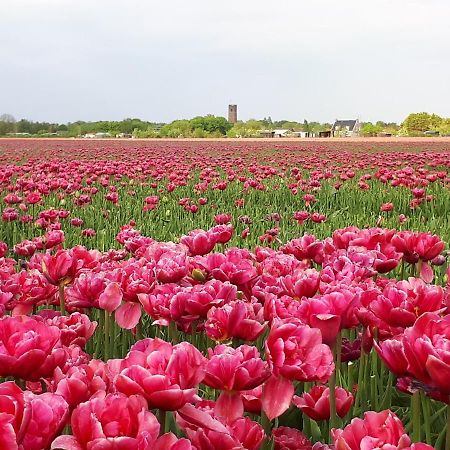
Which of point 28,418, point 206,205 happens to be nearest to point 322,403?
point 28,418

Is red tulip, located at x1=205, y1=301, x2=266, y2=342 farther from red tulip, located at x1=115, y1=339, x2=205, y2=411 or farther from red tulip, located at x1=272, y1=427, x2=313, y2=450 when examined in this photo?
red tulip, located at x1=115, y1=339, x2=205, y2=411

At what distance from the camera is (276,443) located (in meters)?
1.25

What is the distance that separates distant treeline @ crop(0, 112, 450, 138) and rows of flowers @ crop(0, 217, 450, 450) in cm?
7794

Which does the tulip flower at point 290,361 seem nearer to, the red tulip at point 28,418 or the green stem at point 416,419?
the green stem at point 416,419

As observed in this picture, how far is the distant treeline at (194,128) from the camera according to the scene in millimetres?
83625

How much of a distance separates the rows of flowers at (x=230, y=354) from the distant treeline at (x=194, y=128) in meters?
77.9

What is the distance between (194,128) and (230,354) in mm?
92658

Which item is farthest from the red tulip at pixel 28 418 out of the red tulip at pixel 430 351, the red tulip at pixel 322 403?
the red tulip at pixel 322 403

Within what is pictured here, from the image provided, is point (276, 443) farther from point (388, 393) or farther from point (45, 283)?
point (45, 283)

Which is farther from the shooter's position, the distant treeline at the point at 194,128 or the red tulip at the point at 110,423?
the distant treeline at the point at 194,128

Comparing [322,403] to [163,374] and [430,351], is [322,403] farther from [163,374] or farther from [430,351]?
[163,374]

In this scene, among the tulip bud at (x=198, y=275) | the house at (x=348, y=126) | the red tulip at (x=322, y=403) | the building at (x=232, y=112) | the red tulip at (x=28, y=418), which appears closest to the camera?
the red tulip at (x=28, y=418)

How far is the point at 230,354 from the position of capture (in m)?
1.16

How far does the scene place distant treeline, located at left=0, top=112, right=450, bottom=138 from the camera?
83.6 meters
